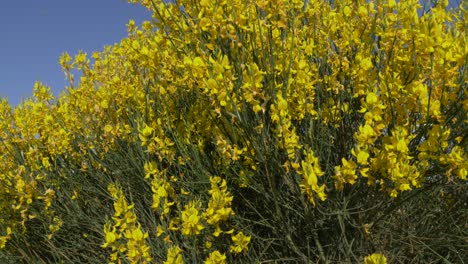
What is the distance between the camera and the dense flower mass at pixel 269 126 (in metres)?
2.10

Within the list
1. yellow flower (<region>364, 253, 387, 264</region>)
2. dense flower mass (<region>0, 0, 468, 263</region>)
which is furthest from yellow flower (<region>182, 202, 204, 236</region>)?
yellow flower (<region>364, 253, 387, 264</region>)

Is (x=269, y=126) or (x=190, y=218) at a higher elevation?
(x=269, y=126)

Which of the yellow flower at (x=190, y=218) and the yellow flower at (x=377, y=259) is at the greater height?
the yellow flower at (x=190, y=218)

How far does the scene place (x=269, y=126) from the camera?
8.74 ft

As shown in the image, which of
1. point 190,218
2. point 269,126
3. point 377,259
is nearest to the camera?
point 377,259

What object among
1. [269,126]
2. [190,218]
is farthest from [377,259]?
[269,126]

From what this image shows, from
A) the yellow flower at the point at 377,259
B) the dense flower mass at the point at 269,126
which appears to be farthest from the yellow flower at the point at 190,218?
the yellow flower at the point at 377,259

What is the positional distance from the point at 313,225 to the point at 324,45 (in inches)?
43.9

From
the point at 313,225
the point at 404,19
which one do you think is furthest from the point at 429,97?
the point at 313,225

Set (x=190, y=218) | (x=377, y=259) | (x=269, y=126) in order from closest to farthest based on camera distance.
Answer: (x=377, y=259), (x=190, y=218), (x=269, y=126)

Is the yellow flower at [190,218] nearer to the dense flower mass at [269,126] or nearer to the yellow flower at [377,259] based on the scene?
the dense flower mass at [269,126]

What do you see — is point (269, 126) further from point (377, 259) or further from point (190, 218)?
point (377, 259)

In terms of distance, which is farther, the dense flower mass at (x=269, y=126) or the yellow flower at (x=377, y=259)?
the dense flower mass at (x=269, y=126)

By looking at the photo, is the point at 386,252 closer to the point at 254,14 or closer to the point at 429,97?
the point at 429,97
